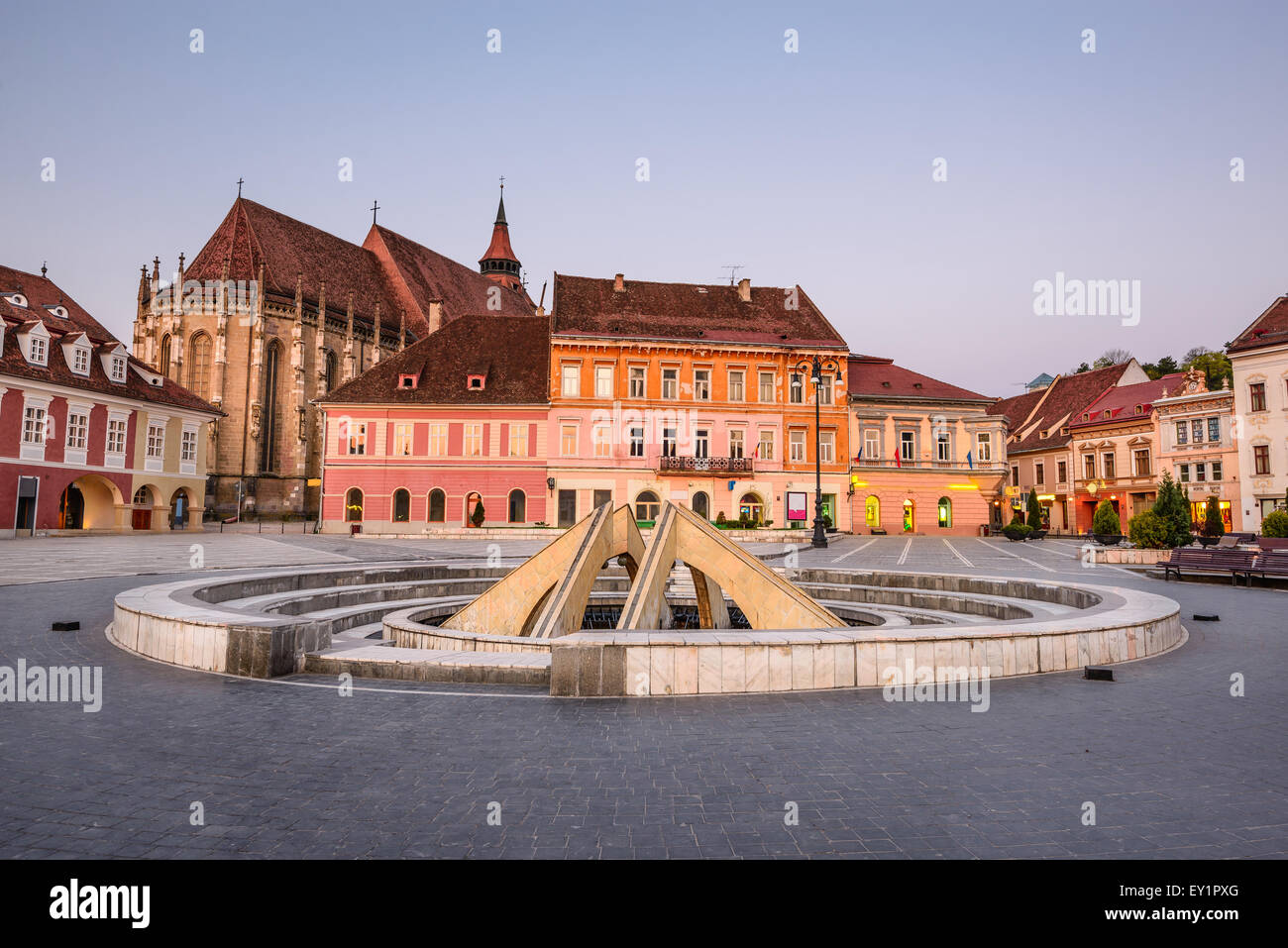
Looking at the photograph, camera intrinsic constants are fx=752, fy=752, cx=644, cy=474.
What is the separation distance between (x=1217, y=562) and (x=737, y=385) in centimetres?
3082

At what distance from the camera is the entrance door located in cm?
4547

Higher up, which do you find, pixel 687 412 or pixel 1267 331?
pixel 1267 331

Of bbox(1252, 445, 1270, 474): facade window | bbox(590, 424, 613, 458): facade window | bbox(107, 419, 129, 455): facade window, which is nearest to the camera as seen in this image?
bbox(107, 419, 129, 455): facade window

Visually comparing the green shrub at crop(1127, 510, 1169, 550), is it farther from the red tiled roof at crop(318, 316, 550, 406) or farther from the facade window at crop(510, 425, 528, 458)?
the facade window at crop(510, 425, 528, 458)

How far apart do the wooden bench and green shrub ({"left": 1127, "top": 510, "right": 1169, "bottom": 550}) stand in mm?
6452

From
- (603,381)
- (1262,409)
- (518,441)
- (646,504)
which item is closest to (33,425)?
(518,441)

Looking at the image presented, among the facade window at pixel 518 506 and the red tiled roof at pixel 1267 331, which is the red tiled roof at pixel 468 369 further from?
the red tiled roof at pixel 1267 331

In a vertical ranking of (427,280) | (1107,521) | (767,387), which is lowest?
(1107,521)

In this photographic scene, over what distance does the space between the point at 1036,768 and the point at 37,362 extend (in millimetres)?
44553

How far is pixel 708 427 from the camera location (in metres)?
46.7

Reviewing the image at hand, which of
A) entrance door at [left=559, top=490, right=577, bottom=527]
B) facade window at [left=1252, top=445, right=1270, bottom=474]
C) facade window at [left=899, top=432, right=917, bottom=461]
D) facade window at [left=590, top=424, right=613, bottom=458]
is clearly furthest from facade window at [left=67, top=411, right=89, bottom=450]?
facade window at [left=1252, top=445, right=1270, bottom=474]

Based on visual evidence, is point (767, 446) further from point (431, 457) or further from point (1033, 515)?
point (431, 457)

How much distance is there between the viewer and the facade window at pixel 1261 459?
4431 centimetres

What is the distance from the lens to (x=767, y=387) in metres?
47.4
